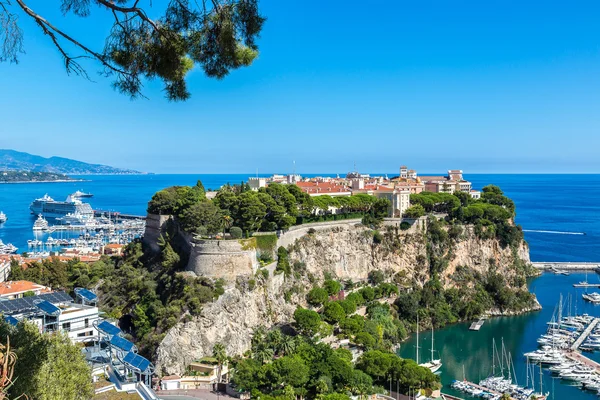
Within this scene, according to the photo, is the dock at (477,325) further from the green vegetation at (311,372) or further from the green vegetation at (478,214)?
the green vegetation at (311,372)

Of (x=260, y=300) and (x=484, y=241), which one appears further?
(x=484, y=241)

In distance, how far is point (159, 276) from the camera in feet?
88.8

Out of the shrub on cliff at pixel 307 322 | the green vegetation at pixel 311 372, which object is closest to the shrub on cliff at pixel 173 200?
the shrub on cliff at pixel 307 322

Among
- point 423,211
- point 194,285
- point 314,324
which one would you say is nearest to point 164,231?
point 194,285

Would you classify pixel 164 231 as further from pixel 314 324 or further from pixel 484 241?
pixel 484 241

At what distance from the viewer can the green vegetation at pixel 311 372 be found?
1852 centimetres

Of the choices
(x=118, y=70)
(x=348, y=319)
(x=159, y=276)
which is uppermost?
(x=118, y=70)

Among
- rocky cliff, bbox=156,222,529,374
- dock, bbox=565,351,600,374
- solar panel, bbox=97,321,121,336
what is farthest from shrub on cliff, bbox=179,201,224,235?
dock, bbox=565,351,600,374

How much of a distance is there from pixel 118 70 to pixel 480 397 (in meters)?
22.1

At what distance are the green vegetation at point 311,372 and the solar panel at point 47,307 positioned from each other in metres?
7.02

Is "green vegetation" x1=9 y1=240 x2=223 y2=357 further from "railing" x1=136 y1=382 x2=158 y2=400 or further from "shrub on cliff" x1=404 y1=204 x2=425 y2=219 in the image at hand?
"shrub on cliff" x1=404 y1=204 x2=425 y2=219

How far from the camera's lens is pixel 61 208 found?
76875 millimetres

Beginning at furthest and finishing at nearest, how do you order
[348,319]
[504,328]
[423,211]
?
1. [423,211]
2. [504,328]
3. [348,319]

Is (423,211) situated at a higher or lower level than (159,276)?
higher
